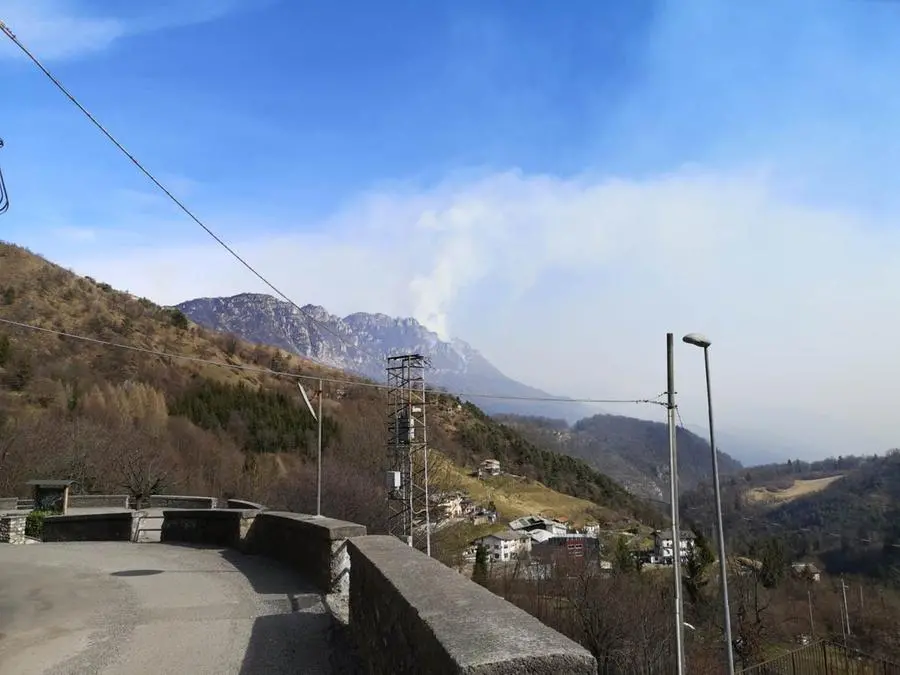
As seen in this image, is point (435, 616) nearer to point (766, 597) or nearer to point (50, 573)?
point (50, 573)

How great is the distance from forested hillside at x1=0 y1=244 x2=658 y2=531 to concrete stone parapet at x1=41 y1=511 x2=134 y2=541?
14.0 metres

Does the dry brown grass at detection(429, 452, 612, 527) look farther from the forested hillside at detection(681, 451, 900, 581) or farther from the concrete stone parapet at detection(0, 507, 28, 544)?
the concrete stone parapet at detection(0, 507, 28, 544)

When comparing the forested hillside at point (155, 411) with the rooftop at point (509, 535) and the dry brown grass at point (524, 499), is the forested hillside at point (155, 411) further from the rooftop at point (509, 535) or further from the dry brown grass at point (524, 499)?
the rooftop at point (509, 535)

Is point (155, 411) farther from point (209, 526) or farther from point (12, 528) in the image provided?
point (209, 526)

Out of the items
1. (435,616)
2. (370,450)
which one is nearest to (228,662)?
(435,616)

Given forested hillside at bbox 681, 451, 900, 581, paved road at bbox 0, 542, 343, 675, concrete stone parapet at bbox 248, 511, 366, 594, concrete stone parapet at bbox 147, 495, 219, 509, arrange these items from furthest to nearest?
forested hillside at bbox 681, 451, 900, 581 → concrete stone parapet at bbox 147, 495, 219, 509 → concrete stone parapet at bbox 248, 511, 366, 594 → paved road at bbox 0, 542, 343, 675

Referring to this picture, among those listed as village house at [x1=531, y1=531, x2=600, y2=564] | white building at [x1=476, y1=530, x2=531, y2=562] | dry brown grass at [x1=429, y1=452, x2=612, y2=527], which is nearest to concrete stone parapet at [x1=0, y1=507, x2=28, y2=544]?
village house at [x1=531, y1=531, x2=600, y2=564]

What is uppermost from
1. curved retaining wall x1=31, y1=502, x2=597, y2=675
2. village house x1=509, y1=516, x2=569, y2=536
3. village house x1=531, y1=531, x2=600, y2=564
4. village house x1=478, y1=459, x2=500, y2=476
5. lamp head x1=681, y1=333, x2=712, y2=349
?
lamp head x1=681, y1=333, x2=712, y2=349

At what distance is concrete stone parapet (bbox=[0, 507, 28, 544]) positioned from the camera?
61.0 feet

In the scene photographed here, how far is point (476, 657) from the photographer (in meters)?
2.79

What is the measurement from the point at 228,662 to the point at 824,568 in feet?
413

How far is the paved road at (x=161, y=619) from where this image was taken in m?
6.40

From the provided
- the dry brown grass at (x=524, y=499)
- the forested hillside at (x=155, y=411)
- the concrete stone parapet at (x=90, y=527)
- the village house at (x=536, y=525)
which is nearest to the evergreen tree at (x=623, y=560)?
the forested hillside at (x=155, y=411)

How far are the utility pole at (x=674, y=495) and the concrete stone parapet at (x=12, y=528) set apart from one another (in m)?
17.3
